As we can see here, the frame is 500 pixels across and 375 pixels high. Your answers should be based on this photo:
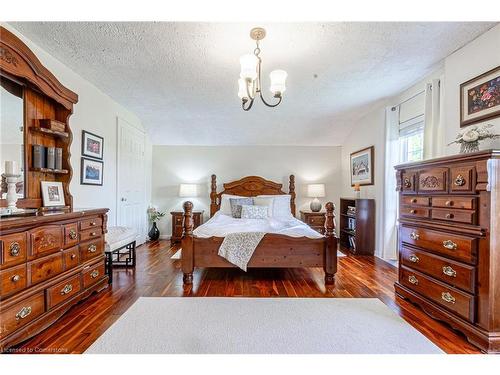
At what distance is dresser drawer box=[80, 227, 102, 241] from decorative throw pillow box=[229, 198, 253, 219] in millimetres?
2394

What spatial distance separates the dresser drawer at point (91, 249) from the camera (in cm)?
221

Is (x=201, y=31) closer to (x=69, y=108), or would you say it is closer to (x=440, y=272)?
(x=69, y=108)

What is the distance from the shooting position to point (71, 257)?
6.72 feet

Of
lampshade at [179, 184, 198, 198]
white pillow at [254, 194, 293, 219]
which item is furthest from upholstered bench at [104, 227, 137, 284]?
white pillow at [254, 194, 293, 219]

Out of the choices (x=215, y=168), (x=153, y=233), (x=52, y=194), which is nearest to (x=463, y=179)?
(x=52, y=194)

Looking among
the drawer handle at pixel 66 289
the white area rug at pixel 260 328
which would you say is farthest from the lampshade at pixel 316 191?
the drawer handle at pixel 66 289

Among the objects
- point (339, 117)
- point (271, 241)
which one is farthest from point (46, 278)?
point (339, 117)

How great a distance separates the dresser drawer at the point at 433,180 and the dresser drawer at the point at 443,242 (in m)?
0.35

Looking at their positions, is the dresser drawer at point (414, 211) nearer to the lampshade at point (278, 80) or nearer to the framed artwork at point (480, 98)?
the framed artwork at point (480, 98)

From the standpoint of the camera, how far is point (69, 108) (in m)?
2.43

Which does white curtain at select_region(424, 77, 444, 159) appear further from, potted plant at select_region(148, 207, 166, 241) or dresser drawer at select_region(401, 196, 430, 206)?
potted plant at select_region(148, 207, 166, 241)

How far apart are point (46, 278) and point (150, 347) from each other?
98 cm

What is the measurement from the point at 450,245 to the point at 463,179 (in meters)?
0.52

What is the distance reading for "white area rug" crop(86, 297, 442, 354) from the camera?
160cm
